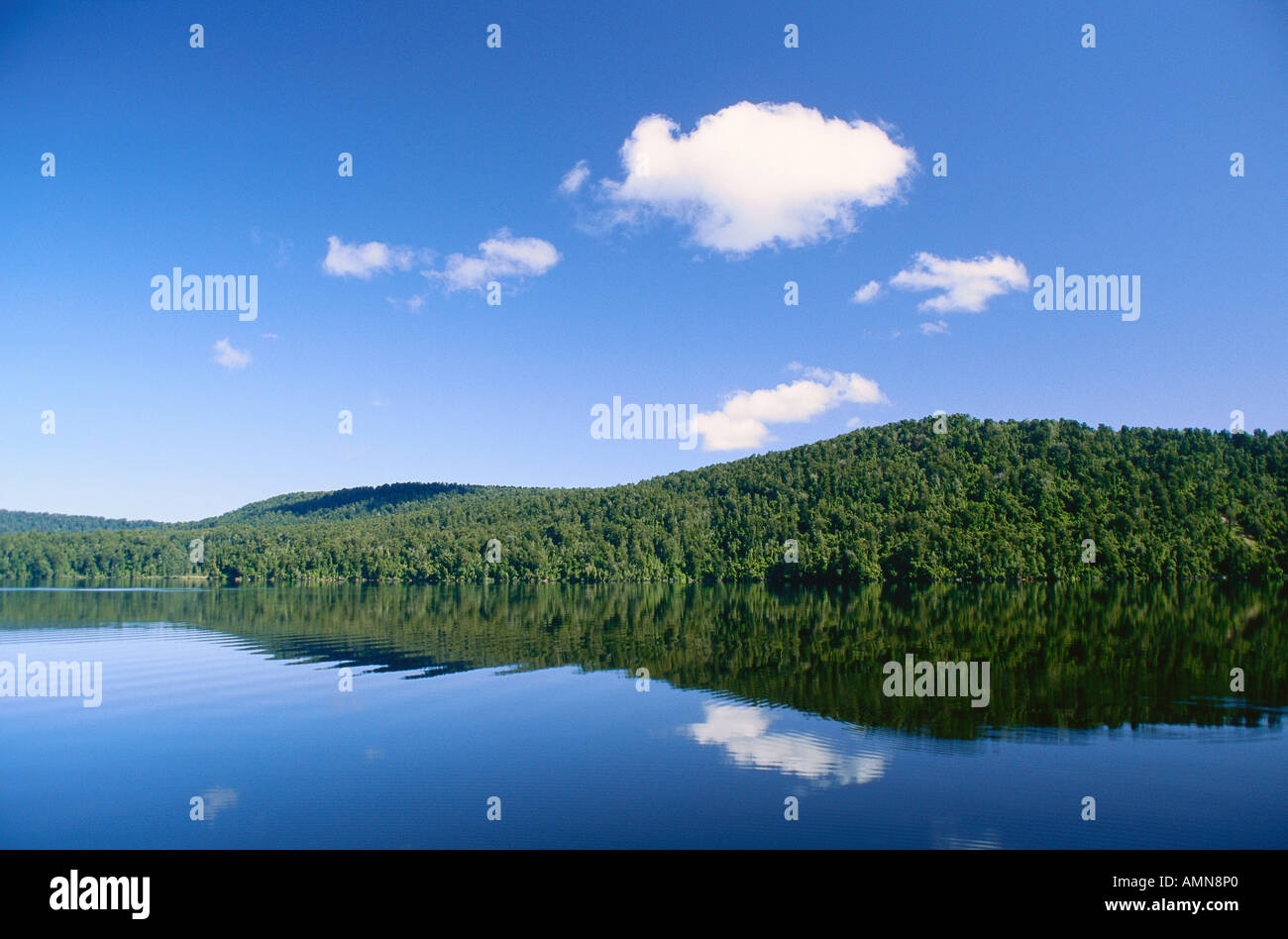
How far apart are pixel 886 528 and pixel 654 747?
14237cm

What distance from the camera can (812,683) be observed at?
3023 centimetres

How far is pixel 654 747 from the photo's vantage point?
21312 mm

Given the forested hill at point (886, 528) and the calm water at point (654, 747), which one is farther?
the forested hill at point (886, 528)

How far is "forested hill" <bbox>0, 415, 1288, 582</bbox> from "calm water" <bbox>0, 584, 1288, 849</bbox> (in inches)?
4159

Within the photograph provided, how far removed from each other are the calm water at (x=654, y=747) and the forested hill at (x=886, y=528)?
10565 cm

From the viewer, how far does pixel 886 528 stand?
504 ft

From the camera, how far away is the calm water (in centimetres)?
1548

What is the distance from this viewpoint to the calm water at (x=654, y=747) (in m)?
15.5

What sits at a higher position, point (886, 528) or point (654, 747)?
point (886, 528)

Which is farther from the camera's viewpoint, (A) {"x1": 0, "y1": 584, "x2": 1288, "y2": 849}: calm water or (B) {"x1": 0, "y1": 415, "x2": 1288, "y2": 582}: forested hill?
(B) {"x1": 0, "y1": 415, "x2": 1288, "y2": 582}: forested hill

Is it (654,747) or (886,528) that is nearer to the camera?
(654,747)

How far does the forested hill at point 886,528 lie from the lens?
140 m

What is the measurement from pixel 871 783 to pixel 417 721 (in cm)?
1600

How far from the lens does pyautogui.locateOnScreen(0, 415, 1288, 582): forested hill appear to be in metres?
140
